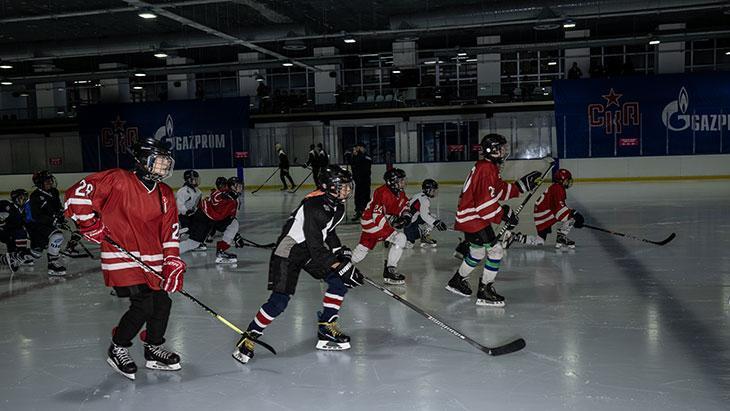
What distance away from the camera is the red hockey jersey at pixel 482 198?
203 inches

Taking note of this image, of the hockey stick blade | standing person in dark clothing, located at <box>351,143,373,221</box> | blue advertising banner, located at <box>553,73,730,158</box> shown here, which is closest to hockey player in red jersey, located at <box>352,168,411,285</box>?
the hockey stick blade

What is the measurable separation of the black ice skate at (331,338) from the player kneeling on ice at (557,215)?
4.12m

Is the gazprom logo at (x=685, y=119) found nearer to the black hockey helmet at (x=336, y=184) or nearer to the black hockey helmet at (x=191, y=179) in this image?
the black hockey helmet at (x=191, y=179)

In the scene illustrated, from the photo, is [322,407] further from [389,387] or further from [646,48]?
[646,48]

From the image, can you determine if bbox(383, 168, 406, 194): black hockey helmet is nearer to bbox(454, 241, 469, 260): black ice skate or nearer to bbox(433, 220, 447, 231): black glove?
bbox(433, 220, 447, 231): black glove

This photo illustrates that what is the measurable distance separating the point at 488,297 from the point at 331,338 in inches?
61.0

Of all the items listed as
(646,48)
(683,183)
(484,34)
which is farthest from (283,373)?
(646,48)

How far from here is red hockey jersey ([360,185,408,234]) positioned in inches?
245

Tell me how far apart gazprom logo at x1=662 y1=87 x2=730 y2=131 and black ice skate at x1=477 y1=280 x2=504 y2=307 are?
1612cm

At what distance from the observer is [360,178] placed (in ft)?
39.0

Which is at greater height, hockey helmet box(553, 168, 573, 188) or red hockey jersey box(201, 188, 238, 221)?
hockey helmet box(553, 168, 573, 188)

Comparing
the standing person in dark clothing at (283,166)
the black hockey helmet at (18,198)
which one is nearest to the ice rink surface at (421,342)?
the black hockey helmet at (18,198)

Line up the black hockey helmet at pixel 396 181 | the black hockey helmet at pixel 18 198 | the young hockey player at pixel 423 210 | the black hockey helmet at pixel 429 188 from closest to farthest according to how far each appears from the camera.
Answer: the black hockey helmet at pixel 396 181, the young hockey player at pixel 423 210, the black hockey helmet at pixel 429 188, the black hockey helmet at pixel 18 198

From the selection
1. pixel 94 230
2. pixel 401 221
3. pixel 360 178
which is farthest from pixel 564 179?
pixel 94 230
